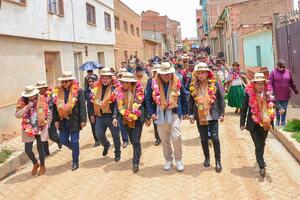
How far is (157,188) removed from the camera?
242 inches

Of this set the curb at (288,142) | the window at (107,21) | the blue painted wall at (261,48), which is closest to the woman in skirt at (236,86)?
the curb at (288,142)

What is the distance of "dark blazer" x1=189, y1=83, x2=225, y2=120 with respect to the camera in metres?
6.70

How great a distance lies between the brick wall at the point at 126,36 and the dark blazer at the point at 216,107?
765 inches

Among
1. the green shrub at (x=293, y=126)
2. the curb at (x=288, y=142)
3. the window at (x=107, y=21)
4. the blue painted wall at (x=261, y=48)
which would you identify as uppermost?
the window at (x=107, y=21)

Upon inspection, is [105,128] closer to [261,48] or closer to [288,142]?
[288,142]

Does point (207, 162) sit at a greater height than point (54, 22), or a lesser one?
lesser

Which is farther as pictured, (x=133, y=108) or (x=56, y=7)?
(x=56, y=7)

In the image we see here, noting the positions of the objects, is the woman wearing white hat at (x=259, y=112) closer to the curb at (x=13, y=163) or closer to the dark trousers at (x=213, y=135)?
the dark trousers at (x=213, y=135)

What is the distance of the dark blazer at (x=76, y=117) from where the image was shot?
24.3 feet

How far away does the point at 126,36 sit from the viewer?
30312 millimetres

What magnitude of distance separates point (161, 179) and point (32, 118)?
249cm

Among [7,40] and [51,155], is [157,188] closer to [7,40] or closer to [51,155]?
[51,155]

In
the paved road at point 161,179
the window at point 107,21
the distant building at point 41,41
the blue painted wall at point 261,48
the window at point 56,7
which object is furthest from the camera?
the window at point 107,21

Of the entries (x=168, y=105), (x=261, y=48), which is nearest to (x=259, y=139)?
(x=168, y=105)
